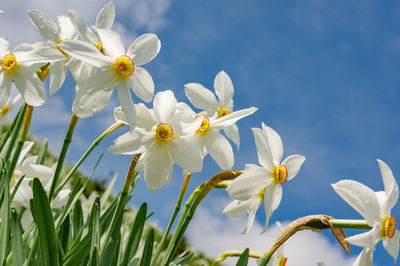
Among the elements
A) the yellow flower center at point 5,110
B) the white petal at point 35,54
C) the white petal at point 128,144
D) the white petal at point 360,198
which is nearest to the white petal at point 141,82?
the white petal at point 128,144

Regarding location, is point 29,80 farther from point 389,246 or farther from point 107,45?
point 389,246

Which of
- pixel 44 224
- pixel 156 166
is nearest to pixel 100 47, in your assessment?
pixel 156 166

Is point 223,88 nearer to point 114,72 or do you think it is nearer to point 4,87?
point 114,72

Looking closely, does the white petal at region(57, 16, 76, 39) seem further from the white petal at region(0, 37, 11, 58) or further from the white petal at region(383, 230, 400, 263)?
the white petal at region(383, 230, 400, 263)

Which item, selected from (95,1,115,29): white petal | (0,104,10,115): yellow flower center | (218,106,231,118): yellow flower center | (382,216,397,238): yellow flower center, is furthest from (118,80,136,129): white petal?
(0,104,10,115): yellow flower center

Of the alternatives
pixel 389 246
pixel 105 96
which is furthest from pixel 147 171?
pixel 389 246
